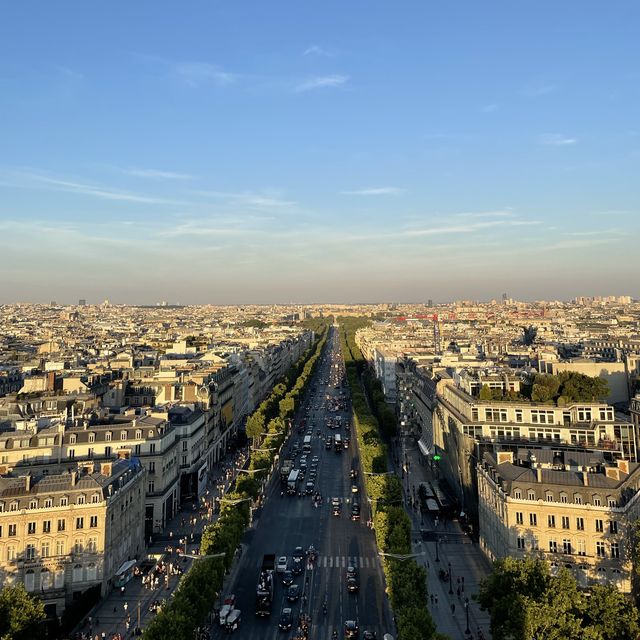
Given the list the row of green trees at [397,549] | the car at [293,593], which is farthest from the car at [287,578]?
the row of green trees at [397,549]

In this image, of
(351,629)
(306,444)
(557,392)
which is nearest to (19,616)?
(351,629)

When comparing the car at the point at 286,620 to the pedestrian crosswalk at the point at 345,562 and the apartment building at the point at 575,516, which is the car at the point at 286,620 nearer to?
the pedestrian crosswalk at the point at 345,562

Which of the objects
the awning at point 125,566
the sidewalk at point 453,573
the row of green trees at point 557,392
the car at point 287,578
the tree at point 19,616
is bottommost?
the sidewalk at point 453,573

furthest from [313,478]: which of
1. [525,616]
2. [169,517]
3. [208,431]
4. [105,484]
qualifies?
[525,616]

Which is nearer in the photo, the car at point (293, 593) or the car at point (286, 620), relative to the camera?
the car at point (286, 620)

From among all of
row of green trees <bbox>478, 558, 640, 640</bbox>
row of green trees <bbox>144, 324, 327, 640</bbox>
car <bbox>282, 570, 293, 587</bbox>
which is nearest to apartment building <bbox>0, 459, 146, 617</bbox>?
row of green trees <bbox>144, 324, 327, 640</bbox>

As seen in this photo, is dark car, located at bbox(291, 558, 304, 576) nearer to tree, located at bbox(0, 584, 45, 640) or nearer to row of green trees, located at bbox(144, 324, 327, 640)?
row of green trees, located at bbox(144, 324, 327, 640)

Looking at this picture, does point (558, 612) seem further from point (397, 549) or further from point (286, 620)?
point (286, 620)
